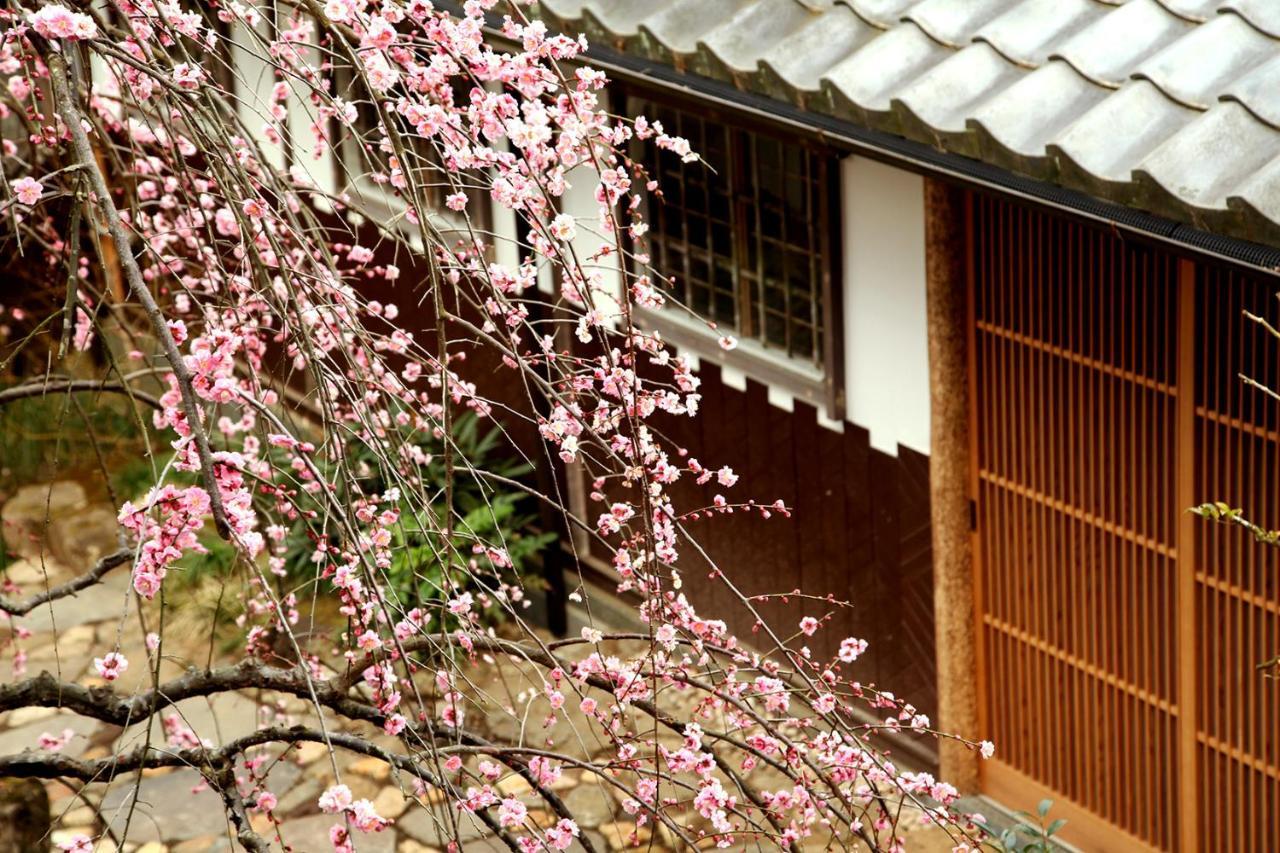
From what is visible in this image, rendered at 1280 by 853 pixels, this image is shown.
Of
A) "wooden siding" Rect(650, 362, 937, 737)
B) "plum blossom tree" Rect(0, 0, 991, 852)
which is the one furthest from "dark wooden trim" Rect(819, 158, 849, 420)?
"plum blossom tree" Rect(0, 0, 991, 852)

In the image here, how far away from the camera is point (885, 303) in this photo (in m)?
6.69

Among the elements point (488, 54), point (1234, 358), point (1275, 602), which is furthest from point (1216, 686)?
point (488, 54)

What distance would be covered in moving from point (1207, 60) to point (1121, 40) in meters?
0.36

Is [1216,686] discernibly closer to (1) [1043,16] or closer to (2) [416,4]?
(1) [1043,16]

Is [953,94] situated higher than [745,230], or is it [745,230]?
[953,94]

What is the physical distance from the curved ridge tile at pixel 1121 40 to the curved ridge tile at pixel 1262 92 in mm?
382

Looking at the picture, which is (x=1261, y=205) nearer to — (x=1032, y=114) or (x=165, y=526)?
(x=1032, y=114)

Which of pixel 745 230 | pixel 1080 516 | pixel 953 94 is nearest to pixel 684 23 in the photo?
pixel 745 230

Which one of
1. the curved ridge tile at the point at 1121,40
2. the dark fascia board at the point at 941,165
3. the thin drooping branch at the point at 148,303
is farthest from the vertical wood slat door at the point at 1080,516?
the thin drooping branch at the point at 148,303

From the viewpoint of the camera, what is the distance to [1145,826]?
6.38 m

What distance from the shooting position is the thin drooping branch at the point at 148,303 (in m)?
2.88

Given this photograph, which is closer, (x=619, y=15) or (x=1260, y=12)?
(x=1260, y=12)

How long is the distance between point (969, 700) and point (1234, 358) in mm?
2101

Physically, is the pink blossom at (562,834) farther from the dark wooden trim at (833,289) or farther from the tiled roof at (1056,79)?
the dark wooden trim at (833,289)
